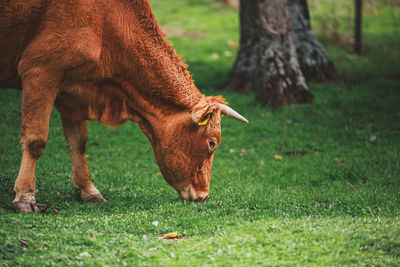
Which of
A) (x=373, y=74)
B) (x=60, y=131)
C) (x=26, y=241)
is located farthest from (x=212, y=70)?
(x=26, y=241)

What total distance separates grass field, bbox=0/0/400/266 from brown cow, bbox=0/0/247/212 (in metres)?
0.56

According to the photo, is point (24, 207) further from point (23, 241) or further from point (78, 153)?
point (78, 153)

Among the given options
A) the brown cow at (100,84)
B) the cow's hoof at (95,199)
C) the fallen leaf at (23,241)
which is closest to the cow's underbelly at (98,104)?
the brown cow at (100,84)

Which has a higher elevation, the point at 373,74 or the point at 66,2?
the point at 66,2

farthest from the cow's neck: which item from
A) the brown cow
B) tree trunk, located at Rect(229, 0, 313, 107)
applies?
tree trunk, located at Rect(229, 0, 313, 107)

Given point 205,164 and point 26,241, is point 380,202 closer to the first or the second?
point 205,164

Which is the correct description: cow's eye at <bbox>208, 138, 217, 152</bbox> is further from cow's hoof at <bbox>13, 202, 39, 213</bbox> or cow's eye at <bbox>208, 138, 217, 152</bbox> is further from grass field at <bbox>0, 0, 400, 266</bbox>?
cow's hoof at <bbox>13, 202, 39, 213</bbox>

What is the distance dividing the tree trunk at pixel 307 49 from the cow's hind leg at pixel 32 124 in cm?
928

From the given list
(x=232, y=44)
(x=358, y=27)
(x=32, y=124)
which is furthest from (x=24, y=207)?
(x=358, y=27)

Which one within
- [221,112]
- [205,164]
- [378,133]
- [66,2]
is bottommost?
[378,133]

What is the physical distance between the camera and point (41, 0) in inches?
223

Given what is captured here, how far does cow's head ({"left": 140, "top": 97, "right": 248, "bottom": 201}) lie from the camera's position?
623 cm

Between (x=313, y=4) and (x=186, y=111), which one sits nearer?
(x=186, y=111)

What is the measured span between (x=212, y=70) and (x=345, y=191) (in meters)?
8.53
